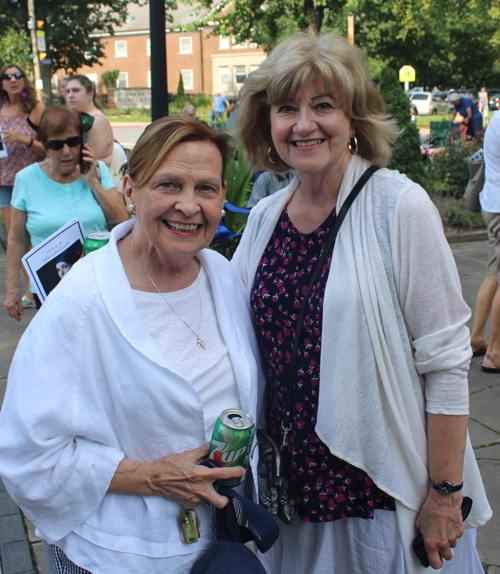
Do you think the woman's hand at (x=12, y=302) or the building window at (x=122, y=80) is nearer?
the woman's hand at (x=12, y=302)

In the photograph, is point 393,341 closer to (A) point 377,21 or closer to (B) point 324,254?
(B) point 324,254

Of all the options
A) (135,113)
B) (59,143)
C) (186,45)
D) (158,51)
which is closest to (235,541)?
(59,143)

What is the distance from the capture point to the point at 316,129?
6.05 ft

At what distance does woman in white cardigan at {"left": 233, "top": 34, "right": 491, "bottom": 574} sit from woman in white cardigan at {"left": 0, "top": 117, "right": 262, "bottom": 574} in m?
0.30

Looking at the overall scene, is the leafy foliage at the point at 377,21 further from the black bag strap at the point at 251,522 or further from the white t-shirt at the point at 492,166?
the black bag strap at the point at 251,522

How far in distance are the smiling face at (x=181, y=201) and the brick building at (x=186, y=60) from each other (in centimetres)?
5454

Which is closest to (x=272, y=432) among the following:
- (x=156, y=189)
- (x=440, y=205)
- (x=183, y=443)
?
(x=183, y=443)

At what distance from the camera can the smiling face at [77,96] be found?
562 cm

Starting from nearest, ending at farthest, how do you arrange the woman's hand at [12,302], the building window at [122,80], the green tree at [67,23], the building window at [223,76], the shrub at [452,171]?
the woman's hand at [12,302] < the shrub at [452,171] < the green tree at [67,23] < the building window at [223,76] < the building window at [122,80]

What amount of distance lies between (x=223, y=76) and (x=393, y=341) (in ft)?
194

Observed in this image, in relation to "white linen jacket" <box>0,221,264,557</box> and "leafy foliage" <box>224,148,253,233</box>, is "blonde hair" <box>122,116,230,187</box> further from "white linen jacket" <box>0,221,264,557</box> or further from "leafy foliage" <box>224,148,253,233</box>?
"leafy foliage" <box>224,148,253,233</box>

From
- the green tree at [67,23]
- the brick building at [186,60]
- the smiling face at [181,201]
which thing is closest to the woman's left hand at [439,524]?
the smiling face at [181,201]

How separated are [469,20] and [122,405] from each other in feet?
127

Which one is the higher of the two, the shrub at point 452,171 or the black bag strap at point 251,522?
the shrub at point 452,171
